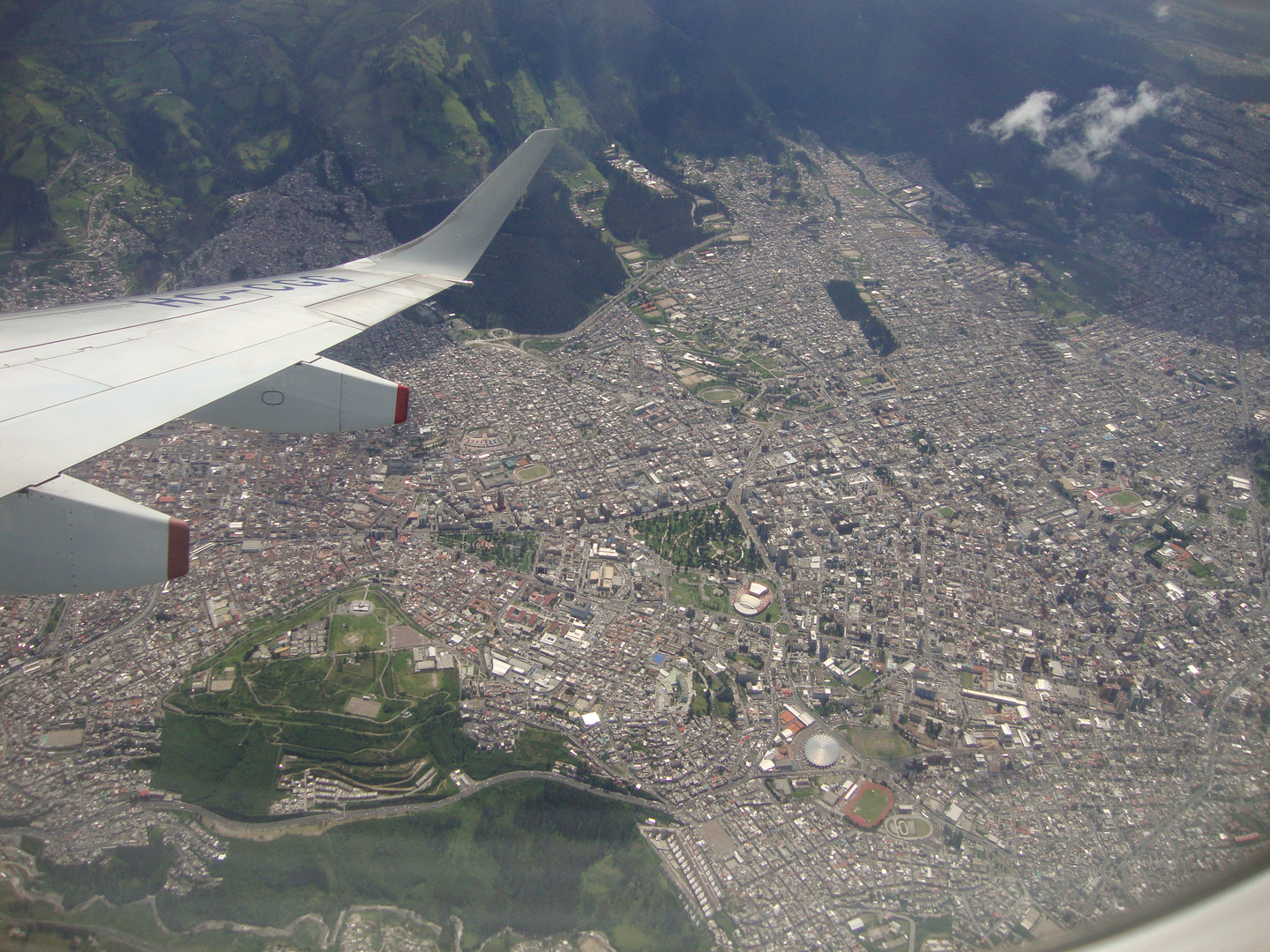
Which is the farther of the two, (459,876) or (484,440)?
(484,440)

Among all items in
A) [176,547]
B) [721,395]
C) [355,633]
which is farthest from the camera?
[721,395]

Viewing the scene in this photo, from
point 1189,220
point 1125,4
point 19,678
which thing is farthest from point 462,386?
point 1125,4

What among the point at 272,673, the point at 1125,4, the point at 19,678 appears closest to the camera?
the point at 19,678

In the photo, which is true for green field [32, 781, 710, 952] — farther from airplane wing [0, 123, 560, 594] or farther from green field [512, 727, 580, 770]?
airplane wing [0, 123, 560, 594]

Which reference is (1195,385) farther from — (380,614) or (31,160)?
(31,160)

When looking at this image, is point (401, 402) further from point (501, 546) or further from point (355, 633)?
point (501, 546)

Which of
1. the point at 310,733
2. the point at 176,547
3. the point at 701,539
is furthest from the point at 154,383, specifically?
the point at 701,539
